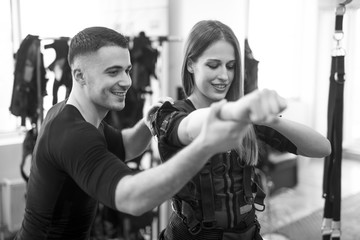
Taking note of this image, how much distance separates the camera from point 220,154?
1.15 m

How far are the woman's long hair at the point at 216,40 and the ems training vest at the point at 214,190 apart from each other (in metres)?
0.04

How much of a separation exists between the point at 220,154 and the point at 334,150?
56 centimetres

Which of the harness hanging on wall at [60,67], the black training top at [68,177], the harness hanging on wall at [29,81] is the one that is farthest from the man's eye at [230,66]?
the harness hanging on wall at [29,81]

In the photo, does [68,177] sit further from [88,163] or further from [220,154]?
[220,154]

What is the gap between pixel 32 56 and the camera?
7.00ft

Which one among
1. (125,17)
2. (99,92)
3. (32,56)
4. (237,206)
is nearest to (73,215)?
(99,92)

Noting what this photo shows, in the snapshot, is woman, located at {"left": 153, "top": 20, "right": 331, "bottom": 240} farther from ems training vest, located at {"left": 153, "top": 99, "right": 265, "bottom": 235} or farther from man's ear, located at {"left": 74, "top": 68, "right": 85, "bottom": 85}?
man's ear, located at {"left": 74, "top": 68, "right": 85, "bottom": 85}

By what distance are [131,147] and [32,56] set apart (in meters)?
0.95

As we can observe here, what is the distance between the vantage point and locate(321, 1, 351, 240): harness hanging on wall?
56.9 inches

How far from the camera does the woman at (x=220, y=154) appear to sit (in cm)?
113

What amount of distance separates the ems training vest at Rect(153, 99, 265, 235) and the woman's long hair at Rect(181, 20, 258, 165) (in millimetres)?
40

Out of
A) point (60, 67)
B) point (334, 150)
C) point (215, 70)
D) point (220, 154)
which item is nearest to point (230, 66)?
point (215, 70)

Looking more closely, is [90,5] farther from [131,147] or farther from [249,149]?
[249,149]

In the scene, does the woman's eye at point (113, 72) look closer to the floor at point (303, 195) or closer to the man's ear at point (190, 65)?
the man's ear at point (190, 65)
